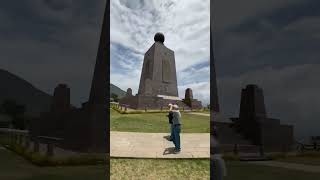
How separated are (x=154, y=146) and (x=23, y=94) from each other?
604 cm

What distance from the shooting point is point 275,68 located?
4.78 meters

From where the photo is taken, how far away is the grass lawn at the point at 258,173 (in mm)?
4559

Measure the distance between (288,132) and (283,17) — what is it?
1.55 m

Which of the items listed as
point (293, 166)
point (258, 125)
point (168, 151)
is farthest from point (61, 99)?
point (168, 151)

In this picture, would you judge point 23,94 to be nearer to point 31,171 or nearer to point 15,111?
point 15,111

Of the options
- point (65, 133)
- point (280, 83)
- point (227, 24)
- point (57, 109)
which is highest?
point (227, 24)

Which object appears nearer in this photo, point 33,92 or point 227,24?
point 33,92

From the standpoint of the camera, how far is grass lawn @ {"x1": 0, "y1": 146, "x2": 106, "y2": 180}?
4.31 m

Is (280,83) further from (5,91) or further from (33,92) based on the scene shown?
(5,91)

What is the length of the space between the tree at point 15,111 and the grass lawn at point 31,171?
37 centimetres

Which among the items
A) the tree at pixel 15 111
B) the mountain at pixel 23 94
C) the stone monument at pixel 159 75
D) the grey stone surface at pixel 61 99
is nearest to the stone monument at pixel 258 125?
the grey stone surface at pixel 61 99

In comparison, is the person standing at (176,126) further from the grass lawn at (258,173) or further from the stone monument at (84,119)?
the grass lawn at (258,173)

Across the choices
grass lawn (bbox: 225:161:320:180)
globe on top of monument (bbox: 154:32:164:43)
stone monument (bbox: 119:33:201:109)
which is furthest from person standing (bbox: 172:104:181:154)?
globe on top of monument (bbox: 154:32:164:43)

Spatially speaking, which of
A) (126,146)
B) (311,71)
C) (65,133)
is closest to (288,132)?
(311,71)
